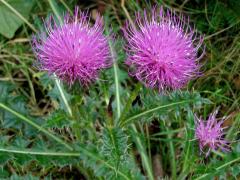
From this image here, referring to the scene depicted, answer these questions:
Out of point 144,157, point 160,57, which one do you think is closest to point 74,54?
point 160,57

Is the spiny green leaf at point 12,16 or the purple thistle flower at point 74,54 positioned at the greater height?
the purple thistle flower at point 74,54

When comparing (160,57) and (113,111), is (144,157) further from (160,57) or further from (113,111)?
(160,57)

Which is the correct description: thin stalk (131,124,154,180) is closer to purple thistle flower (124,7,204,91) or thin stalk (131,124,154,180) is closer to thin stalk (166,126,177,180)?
thin stalk (166,126,177,180)

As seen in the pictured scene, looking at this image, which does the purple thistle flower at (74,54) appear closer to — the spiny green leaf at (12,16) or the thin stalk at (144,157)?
the thin stalk at (144,157)

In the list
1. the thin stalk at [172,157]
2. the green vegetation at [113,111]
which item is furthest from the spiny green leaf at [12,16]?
the thin stalk at [172,157]

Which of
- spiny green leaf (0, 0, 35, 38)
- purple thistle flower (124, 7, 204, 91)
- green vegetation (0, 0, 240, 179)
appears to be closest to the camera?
purple thistle flower (124, 7, 204, 91)

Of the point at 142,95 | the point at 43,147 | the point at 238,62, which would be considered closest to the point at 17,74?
the point at 43,147

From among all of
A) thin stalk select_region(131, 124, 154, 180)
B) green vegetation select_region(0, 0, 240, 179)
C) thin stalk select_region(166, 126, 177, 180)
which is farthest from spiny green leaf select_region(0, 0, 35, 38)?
thin stalk select_region(166, 126, 177, 180)

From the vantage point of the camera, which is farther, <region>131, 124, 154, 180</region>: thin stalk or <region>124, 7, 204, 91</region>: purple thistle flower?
<region>131, 124, 154, 180</region>: thin stalk

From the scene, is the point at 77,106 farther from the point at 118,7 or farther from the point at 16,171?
the point at 118,7
